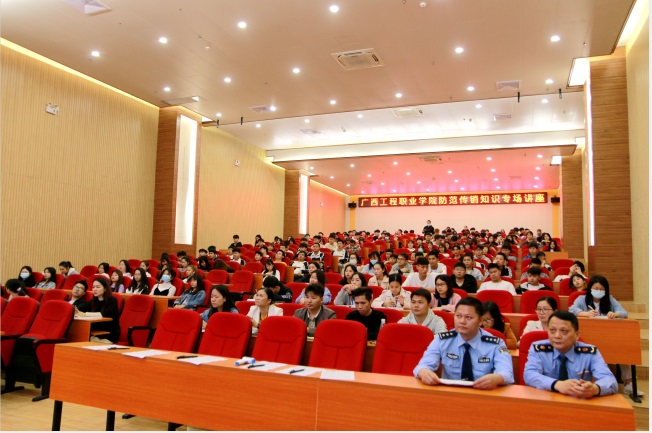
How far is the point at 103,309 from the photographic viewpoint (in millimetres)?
5805

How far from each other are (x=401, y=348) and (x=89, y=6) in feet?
23.5

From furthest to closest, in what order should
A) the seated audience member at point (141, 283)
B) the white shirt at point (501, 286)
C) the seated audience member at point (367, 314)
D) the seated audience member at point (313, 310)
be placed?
the seated audience member at point (141, 283) → the white shirt at point (501, 286) → the seated audience member at point (313, 310) → the seated audience member at point (367, 314)

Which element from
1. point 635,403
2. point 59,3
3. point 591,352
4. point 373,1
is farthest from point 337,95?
point 591,352

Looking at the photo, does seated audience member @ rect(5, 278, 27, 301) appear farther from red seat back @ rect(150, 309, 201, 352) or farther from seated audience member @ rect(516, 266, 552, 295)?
seated audience member @ rect(516, 266, 552, 295)

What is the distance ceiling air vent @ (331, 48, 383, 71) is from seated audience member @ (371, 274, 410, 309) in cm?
478

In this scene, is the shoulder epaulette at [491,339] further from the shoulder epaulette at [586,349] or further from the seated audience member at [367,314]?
the seated audience member at [367,314]

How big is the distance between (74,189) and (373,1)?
7403mm

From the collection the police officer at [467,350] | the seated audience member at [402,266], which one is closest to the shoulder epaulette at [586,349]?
the police officer at [467,350]

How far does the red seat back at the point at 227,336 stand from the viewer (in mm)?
3994

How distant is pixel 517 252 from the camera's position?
13180 millimetres

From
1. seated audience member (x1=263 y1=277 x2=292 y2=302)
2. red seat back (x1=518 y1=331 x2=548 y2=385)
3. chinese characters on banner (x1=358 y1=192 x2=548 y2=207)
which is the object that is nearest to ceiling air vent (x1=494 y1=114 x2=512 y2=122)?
seated audience member (x1=263 y1=277 x2=292 y2=302)

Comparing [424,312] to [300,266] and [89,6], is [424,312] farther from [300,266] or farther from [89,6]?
[89,6]

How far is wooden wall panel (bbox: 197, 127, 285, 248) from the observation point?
1430 centimetres

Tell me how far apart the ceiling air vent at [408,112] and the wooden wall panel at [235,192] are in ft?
18.5
